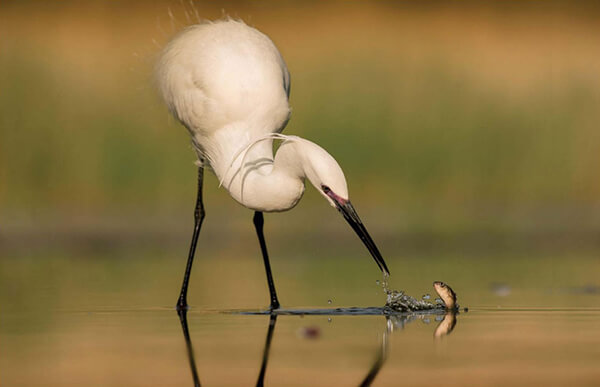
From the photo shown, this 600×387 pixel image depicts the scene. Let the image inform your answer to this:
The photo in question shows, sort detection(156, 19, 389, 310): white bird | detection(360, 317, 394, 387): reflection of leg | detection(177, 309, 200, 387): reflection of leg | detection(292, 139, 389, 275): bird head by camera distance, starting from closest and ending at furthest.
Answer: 1. detection(360, 317, 394, 387): reflection of leg
2. detection(177, 309, 200, 387): reflection of leg
3. detection(292, 139, 389, 275): bird head
4. detection(156, 19, 389, 310): white bird

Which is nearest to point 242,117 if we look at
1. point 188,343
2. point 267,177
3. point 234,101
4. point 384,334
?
point 234,101

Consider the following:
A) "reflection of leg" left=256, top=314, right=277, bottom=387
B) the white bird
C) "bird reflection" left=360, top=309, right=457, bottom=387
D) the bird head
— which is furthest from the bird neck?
"bird reflection" left=360, top=309, right=457, bottom=387

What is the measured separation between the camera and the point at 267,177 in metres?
8.09

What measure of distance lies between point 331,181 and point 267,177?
0.77 metres

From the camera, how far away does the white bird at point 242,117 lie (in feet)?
25.7

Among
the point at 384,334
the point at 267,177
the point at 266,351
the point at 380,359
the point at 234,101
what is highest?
the point at 234,101

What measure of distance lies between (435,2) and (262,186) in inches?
389

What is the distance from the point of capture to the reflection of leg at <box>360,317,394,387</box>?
5859mm

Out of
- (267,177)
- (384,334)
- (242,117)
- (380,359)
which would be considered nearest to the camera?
(380,359)

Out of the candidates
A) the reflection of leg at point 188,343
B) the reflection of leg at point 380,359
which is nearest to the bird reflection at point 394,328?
the reflection of leg at point 380,359

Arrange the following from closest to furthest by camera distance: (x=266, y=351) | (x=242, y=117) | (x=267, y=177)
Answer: (x=266, y=351), (x=267, y=177), (x=242, y=117)

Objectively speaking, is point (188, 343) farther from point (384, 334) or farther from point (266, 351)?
point (384, 334)

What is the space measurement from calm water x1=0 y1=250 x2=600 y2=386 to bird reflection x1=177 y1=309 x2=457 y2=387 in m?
0.02

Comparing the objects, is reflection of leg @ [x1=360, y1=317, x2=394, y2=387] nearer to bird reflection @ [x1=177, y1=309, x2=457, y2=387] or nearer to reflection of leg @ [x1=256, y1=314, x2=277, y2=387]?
bird reflection @ [x1=177, y1=309, x2=457, y2=387]
